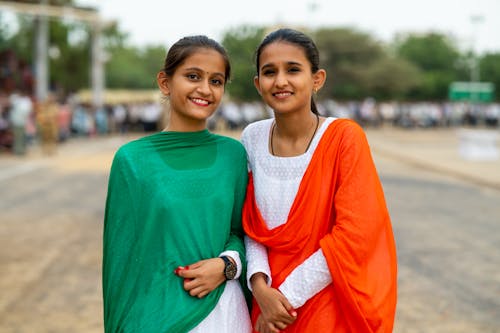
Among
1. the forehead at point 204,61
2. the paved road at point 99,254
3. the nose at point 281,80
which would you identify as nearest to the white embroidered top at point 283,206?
the nose at point 281,80

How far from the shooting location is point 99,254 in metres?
6.77

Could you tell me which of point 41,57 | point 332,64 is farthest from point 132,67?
point 41,57

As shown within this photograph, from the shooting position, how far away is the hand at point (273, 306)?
2.17m

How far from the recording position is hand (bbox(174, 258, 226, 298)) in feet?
7.15

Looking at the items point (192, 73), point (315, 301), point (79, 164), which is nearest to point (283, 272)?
point (315, 301)

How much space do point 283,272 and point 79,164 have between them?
1468 centimetres

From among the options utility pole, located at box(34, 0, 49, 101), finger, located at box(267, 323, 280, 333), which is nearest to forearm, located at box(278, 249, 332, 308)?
finger, located at box(267, 323, 280, 333)

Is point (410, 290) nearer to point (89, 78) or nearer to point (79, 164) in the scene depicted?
point (79, 164)

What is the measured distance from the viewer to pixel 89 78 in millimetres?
54219

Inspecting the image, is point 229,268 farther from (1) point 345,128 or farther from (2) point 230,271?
(1) point 345,128

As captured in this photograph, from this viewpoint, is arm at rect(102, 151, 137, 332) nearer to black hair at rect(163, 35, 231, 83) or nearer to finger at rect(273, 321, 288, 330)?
black hair at rect(163, 35, 231, 83)

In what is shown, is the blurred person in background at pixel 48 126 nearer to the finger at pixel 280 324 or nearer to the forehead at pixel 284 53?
the forehead at pixel 284 53

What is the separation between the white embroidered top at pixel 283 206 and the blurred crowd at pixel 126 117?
13.1m

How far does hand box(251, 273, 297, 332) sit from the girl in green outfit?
104 millimetres
